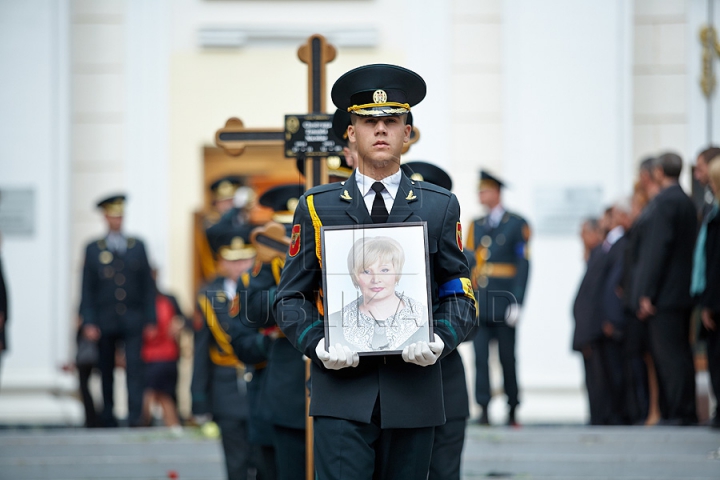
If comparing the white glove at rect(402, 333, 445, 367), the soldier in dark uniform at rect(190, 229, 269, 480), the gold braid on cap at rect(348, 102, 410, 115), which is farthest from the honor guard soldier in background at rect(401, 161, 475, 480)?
the soldier in dark uniform at rect(190, 229, 269, 480)

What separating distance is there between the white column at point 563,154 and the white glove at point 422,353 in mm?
7828

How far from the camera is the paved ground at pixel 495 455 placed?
7898 millimetres

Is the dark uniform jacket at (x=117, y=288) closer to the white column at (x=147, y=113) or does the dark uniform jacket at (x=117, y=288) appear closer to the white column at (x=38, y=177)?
the white column at (x=38, y=177)

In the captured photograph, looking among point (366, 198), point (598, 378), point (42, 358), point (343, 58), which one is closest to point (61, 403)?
point (42, 358)

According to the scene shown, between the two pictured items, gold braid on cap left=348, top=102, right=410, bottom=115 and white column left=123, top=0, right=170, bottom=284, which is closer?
gold braid on cap left=348, top=102, right=410, bottom=115

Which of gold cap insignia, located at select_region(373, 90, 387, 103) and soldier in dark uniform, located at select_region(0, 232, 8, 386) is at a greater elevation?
gold cap insignia, located at select_region(373, 90, 387, 103)

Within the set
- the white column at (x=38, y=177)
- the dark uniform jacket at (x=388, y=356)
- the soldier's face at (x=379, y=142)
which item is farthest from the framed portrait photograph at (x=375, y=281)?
the white column at (x=38, y=177)

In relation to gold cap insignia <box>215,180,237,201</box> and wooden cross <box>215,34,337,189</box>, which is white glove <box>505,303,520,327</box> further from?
wooden cross <box>215,34,337,189</box>

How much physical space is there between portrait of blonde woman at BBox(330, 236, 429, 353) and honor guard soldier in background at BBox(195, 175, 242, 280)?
265 inches

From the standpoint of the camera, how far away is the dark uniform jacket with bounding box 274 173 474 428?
4.07 metres

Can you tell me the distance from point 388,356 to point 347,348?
0.21 metres

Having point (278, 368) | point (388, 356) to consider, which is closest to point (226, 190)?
point (278, 368)

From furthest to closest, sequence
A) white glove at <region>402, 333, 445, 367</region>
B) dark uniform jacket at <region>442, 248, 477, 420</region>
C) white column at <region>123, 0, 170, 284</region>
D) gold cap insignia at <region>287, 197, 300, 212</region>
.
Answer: white column at <region>123, 0, 170, 284</region>
gold cap insignia at <region>287, 197, 300, 212</region>
dark uniform jacket at <region>442, 248, 477, 420</region>
white glove at <region>402, 333, 445, 367</region>

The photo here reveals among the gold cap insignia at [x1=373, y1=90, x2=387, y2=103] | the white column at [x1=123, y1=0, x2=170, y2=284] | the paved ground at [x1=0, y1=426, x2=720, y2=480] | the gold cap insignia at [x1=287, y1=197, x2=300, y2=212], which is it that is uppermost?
the white column at [x1=123, y1=0, x2=170, y2=284]
